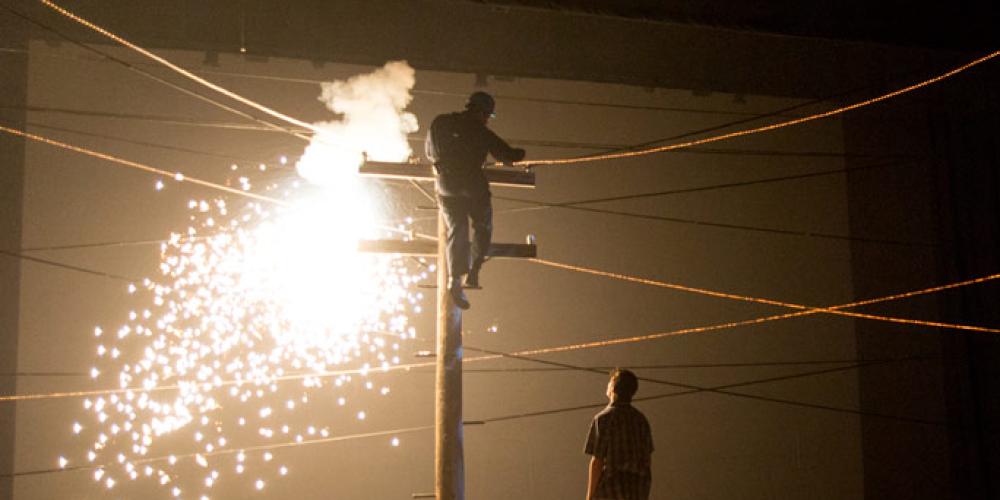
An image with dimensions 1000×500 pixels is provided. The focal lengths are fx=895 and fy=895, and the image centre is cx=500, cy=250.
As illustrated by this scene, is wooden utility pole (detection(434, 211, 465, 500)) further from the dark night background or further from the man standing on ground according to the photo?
the dark night background

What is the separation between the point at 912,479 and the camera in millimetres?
13219

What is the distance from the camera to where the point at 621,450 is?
16.5ft

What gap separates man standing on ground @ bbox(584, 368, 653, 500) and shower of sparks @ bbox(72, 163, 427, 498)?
609cm

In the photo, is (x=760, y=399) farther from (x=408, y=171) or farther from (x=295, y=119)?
(x=408, y=171)

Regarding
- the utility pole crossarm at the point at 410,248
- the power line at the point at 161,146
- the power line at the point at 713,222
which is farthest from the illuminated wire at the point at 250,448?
the utility pole crossarm at the point at 410,248

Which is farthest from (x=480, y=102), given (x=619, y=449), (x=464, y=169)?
(x=619, y=449)

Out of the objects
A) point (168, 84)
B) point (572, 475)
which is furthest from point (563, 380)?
point (168, 84)

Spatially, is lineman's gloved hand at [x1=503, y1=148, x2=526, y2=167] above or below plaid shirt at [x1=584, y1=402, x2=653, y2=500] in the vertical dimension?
above

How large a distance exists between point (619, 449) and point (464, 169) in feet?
7.11

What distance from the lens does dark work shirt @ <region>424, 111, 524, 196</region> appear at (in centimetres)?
604

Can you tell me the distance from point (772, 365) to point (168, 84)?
8.94 metres

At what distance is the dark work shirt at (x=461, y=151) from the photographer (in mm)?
6039

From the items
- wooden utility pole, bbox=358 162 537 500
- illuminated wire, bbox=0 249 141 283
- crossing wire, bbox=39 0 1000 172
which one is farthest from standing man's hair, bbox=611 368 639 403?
illuminated wire, bbox=0 249 141 283

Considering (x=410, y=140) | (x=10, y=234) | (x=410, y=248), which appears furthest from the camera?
(x=410, y=140)
